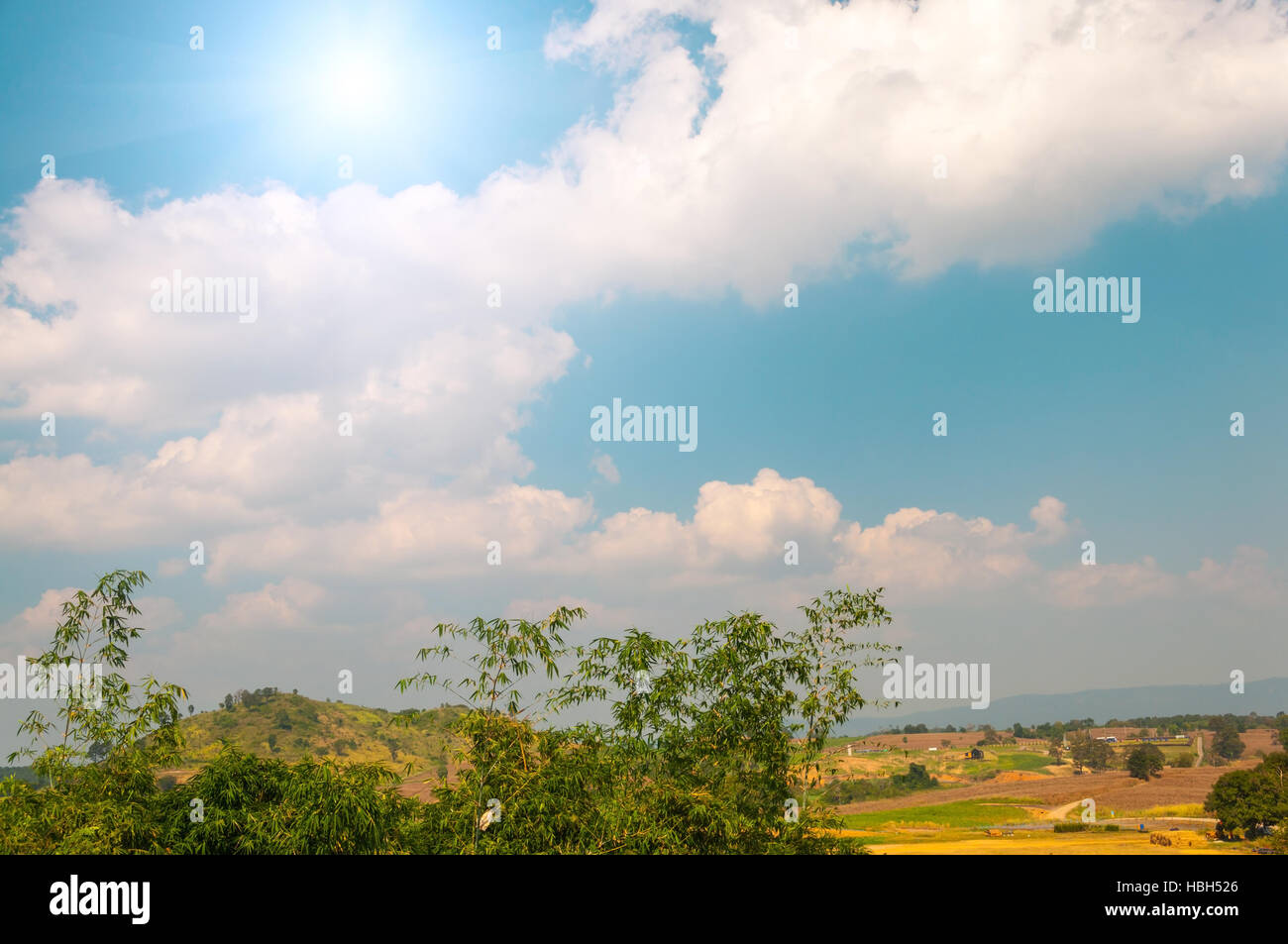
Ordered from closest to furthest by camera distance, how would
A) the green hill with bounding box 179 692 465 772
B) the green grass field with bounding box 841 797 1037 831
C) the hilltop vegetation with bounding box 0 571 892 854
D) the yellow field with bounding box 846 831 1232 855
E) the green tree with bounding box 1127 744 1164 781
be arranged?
the hilltop vegetation with bounding box 0 571 892 854 → the yellow field with bounding box 846 831 1232 855 → the green hill with bounding box 179 692 465 772 → the green grass field with bounding box 841 797 1037 831 → the green tree with bounding box 1127 744 1164 781

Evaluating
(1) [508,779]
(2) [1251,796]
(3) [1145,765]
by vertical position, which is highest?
(1) [508,779]

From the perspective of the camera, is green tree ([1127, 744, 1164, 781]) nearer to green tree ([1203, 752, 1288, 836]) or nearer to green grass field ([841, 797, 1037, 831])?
green grass field ([841, 797, 1037, 831])

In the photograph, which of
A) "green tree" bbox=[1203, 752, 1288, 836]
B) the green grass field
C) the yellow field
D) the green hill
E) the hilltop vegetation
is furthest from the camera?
the green grass field

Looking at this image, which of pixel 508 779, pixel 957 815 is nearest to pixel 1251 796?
pixel 957 815

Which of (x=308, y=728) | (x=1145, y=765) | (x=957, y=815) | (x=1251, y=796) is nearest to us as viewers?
(x=1251, y=796)

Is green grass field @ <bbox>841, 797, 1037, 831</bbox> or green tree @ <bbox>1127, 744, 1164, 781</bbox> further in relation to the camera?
green tree @ <bbox>1127, 744, 1164, 781</bbox>

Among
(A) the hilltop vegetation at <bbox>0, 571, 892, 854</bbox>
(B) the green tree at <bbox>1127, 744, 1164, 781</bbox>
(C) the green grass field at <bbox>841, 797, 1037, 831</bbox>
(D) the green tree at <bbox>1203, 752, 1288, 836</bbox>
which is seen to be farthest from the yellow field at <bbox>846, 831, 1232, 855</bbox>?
(A) the hilltop vegetation at <bbox>0, 571, 892, 854</bbox>

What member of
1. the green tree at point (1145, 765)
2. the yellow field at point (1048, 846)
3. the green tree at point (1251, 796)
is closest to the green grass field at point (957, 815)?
the yellow field at point (1048, 846)

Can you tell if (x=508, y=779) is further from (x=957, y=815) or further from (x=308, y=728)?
(x=957, y=815)

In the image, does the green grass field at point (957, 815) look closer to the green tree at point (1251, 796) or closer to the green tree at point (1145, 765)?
the green tree at point (1145, 765)

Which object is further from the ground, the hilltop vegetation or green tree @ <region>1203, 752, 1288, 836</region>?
the hilltop vegetation

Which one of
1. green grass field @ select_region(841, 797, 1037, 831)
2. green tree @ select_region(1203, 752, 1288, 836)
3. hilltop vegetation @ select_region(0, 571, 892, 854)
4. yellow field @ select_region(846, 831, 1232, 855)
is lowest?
green grass field @ select_region(841, 797, 1037, 831)

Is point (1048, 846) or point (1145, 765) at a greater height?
point (1048, 846)
